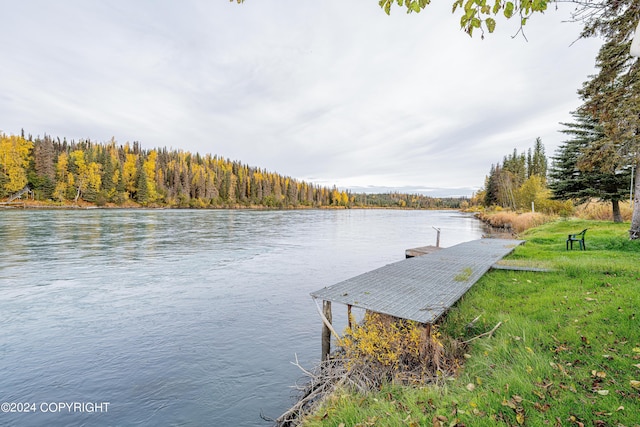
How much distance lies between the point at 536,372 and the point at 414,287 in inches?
130

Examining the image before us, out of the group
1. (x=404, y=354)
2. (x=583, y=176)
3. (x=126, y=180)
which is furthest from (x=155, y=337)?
(x=126, y=180)

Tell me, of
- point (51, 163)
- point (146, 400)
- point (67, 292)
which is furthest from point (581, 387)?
point (51, 163)

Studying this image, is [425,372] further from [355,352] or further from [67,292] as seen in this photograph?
[67,292]

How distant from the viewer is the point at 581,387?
3492 mm

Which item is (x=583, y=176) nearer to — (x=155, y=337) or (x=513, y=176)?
(x=155, y=337)

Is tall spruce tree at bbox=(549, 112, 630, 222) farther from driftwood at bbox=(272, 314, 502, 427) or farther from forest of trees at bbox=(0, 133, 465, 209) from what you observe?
forest of trees at bbox=(0, 133, 465, 209)

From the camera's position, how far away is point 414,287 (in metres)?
7.16

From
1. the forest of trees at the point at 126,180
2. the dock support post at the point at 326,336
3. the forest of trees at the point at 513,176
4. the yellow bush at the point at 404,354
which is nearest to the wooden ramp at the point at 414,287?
the dock support post at the point at 326,336

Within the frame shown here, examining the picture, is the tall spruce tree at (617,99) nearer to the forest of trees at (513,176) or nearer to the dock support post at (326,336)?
the dock support post at (326,336)

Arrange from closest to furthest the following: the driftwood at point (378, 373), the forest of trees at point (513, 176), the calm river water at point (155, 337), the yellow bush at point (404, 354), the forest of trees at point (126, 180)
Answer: the driftwood at point (378, 373) → the yellow bush at point (404, 354) → the calm river water at point (155, 337) → the forest of trees at point (513, 176) → the forest of trees at point (126, 180)

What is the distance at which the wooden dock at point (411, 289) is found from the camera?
5.59 m

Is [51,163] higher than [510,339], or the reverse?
[51,163]

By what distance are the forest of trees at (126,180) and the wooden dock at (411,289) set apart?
79217mm

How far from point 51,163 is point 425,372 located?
8949 centimetres
